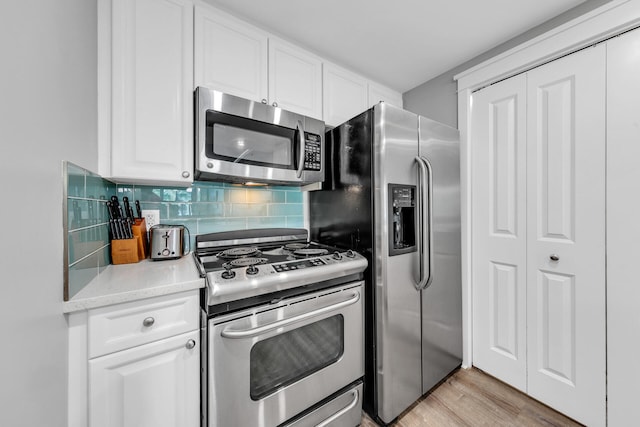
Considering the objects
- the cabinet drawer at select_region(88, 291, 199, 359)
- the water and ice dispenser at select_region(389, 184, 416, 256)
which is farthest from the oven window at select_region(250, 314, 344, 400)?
the water and ice dispenser at select_region(389, 184, 416, 256)

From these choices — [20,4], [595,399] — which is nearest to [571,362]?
[595,399]

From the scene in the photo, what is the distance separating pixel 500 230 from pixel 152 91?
241 cm

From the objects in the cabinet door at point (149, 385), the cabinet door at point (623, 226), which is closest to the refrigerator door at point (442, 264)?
the cabinet door at point (623, 226)

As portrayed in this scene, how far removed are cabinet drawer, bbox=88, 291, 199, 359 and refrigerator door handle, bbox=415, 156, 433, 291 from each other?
1.28m

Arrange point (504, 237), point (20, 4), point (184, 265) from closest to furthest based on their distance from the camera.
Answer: point (20, 4) → point (184, 265) → point (504, 237)

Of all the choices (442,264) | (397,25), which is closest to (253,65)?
(397,25)

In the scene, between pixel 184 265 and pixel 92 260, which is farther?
pixel 184 265

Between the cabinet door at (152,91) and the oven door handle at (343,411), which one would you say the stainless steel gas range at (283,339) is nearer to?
the oven door handle at (343,411)

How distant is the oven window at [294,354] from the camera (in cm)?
106

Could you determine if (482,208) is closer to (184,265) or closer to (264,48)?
(264,48)

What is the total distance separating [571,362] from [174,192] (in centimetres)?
272

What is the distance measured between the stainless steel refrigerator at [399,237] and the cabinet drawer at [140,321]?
0.98 metres

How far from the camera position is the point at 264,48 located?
4.92ft

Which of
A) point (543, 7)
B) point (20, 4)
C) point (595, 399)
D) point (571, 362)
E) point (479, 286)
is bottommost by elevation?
point (595, 399)
